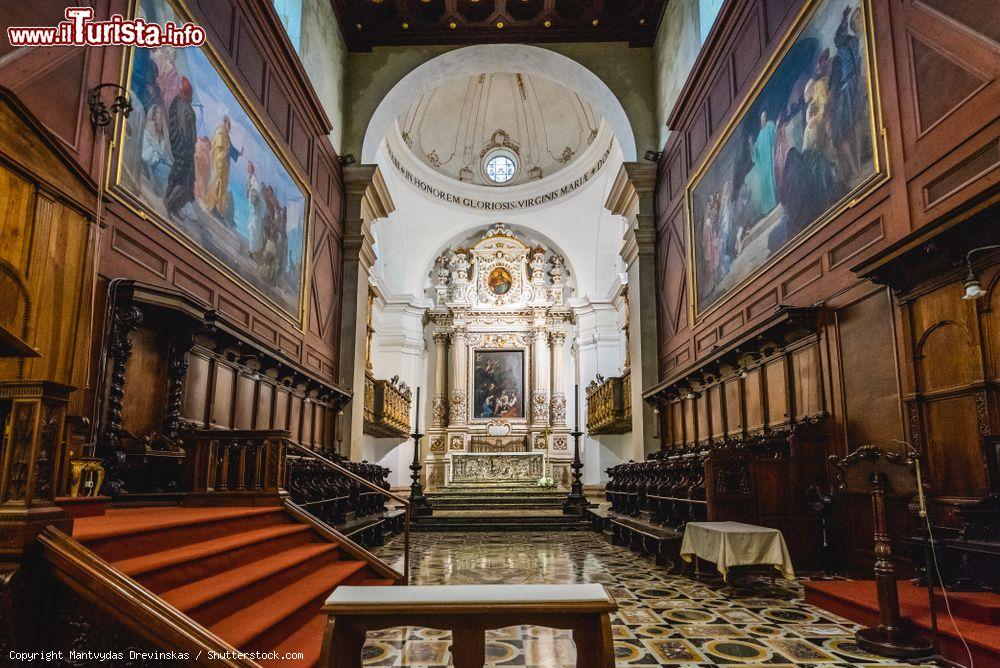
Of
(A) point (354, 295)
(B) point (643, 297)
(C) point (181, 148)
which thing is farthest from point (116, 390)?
(B) point (643, 297)

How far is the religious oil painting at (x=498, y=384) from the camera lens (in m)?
19.9

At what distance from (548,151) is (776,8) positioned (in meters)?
12.8

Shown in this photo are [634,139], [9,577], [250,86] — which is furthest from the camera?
[634,139]

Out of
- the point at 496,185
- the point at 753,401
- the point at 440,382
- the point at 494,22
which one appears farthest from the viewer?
the point at 496,185

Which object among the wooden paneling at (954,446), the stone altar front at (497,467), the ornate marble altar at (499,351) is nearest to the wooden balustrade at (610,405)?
the ornate marble altar at (499,351)

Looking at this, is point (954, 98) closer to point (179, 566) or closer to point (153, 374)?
point (179, 566)

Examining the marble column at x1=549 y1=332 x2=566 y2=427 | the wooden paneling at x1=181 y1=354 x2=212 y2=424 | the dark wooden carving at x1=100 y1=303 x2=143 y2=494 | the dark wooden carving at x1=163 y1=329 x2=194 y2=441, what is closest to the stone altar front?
the marble column at x1=549 y1=332 x2=566 y2=427

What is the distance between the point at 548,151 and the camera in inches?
798

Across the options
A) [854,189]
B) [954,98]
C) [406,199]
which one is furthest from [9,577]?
[406,199]

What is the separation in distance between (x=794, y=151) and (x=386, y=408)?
39.2ft

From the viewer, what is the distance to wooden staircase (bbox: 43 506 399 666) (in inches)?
124

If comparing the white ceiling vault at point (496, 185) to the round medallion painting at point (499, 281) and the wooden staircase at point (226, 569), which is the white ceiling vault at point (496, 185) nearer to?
the round medallion painting at point (499, 281)

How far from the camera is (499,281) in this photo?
69.1 feet

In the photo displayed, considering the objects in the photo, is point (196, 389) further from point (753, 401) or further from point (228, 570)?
point (753, 401)
